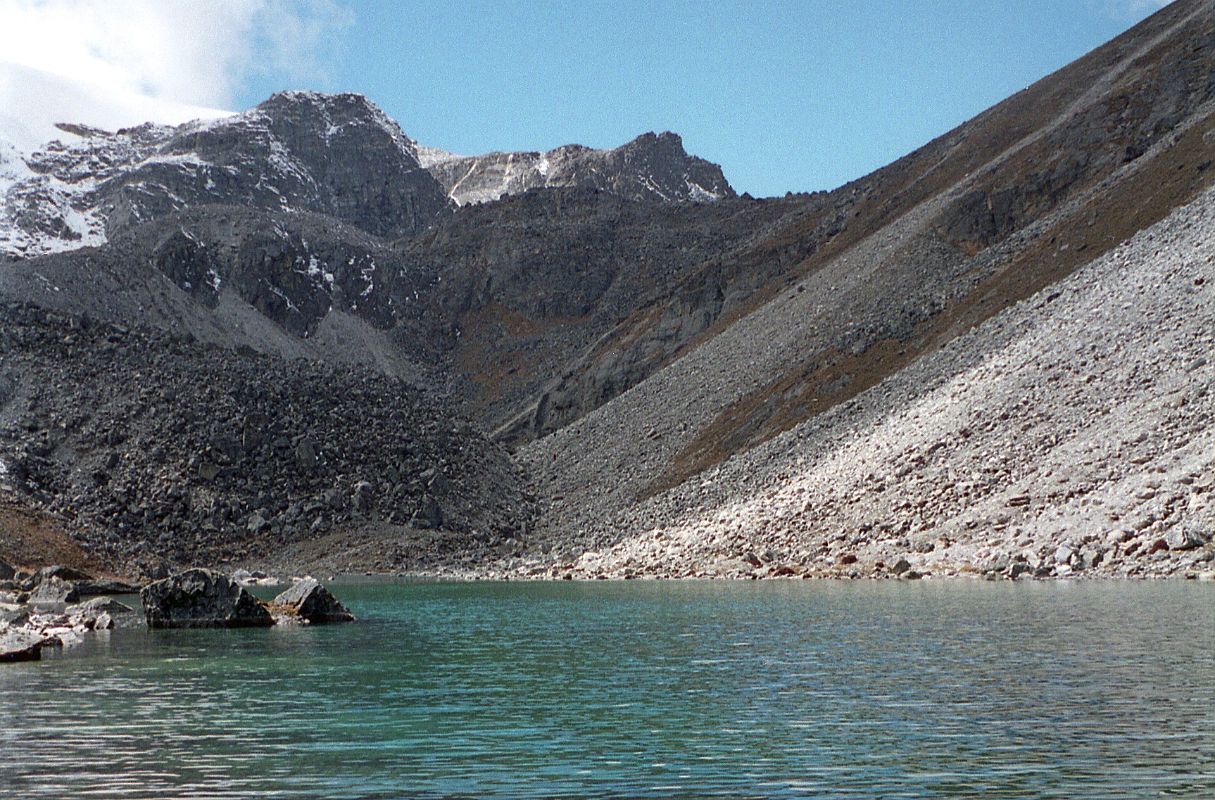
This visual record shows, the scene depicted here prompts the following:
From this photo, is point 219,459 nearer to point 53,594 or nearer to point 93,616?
point 53,594

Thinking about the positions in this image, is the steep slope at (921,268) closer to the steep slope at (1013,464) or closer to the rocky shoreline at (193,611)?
the steep slope at (1013,464)

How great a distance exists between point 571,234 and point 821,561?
400 feet

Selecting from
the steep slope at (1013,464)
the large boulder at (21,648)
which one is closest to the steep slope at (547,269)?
the steep slope at (1013,464)

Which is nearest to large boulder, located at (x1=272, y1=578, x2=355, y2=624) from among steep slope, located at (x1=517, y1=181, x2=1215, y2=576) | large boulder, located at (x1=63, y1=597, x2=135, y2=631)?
large boulder, located at (x1=63, y1=597, x2=135, y2=631)

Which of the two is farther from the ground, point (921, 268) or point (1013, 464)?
point (921, 268)

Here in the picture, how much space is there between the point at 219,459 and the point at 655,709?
71107 millimetres

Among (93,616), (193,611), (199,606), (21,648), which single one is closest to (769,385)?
(199,606)

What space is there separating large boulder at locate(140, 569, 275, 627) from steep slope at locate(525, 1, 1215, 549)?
44.7 metres

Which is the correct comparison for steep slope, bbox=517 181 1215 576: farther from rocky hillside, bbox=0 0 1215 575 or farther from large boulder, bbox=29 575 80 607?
large boulder, bbox=29 575 80 607

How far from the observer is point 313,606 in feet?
141

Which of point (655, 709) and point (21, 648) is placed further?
point (21, 648)

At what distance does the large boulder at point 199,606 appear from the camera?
4097cm

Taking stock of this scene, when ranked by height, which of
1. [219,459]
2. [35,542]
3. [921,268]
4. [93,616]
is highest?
[921,268]

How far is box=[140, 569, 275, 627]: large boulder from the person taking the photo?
134ft
